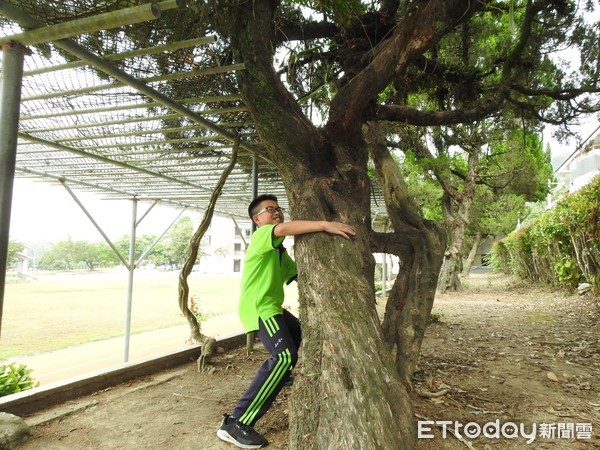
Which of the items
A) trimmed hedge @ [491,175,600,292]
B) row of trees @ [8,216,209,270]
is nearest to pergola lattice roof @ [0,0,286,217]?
trimmed hedge @ [491,175,600,292]

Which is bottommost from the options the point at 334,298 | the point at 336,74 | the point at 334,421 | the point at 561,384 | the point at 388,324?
the point at 561,384

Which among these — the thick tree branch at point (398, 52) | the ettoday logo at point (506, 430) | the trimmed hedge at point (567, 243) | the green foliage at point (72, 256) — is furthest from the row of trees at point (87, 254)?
the ettoday logo at point (506, 430)

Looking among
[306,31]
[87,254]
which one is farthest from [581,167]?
Result: [87,254]

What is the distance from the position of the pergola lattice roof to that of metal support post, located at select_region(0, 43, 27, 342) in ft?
0.70

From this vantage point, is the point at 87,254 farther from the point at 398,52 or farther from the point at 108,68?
the point at 398,52

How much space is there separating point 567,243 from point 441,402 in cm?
795

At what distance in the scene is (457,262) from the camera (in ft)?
41.7

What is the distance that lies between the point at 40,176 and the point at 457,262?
11.5m

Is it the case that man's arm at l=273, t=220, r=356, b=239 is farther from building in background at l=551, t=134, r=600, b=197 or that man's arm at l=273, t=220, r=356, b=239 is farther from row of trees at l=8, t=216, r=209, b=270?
row of trees at l=8, t=216, r=209, b=270

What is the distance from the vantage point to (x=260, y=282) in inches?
110

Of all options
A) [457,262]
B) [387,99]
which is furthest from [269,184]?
[457,262]

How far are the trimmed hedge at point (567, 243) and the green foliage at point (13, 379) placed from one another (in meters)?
8.14

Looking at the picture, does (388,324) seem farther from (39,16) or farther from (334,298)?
(39,16)

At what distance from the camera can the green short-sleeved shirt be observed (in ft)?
8.80
